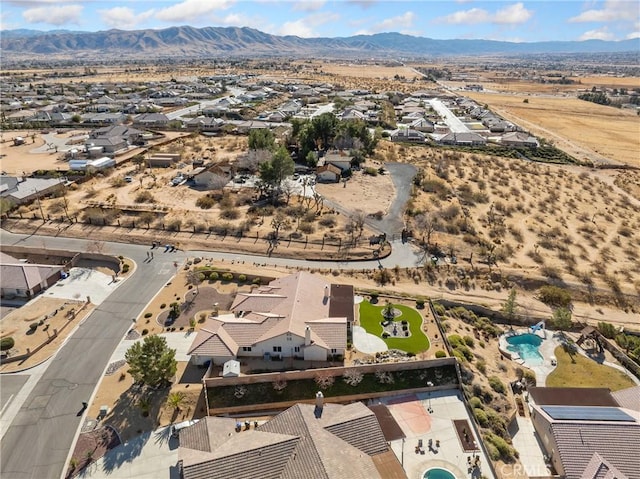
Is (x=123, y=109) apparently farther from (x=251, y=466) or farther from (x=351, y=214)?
(x=251, y=466)

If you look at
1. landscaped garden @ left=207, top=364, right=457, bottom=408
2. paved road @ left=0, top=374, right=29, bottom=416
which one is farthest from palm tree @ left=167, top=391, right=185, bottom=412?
paved road @ left=0, top=374, right=29, bottom=416

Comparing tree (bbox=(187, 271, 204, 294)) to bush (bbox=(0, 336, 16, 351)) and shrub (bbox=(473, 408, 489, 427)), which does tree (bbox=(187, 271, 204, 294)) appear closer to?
bush (bbox=(0, 336, 16, 351))

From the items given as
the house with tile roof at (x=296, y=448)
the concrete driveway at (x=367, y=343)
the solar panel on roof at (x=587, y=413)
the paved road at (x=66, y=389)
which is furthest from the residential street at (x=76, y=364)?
the solar panel on roof at (x=587, y=413)

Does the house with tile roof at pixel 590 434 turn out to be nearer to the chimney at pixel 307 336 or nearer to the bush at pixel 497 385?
the bush at pixel 497 385

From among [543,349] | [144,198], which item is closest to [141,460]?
[543,349]

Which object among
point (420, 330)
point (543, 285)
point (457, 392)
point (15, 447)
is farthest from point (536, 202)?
point (15, 447)

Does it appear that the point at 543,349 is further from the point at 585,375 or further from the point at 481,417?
the point at 481,417
